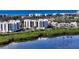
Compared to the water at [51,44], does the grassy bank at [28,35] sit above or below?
above

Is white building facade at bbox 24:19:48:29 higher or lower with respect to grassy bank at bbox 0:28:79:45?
higher

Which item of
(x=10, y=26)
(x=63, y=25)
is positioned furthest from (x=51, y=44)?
(x=10, y=26)

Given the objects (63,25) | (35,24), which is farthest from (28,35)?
(63,25)

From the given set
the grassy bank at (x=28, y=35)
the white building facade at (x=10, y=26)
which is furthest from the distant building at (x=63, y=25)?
the white building facade at (x=10, y=26)

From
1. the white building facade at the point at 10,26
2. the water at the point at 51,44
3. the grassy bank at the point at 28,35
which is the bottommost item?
the water at the point at 51,44

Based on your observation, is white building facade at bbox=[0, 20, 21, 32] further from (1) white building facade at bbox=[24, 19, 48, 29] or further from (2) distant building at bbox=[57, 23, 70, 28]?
(2) distant building at bbox=[57, 23, 70, 28]

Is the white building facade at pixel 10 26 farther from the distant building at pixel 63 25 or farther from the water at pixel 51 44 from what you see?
the distant building at pixel 63 25

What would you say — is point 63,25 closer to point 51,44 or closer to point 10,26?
point 51,44

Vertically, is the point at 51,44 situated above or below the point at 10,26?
below

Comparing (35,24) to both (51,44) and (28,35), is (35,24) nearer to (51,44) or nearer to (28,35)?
(28,35)

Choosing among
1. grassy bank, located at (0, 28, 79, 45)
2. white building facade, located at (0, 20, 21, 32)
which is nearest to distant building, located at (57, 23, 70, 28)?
grassy bank, located at (0, 28, 79, 45)
